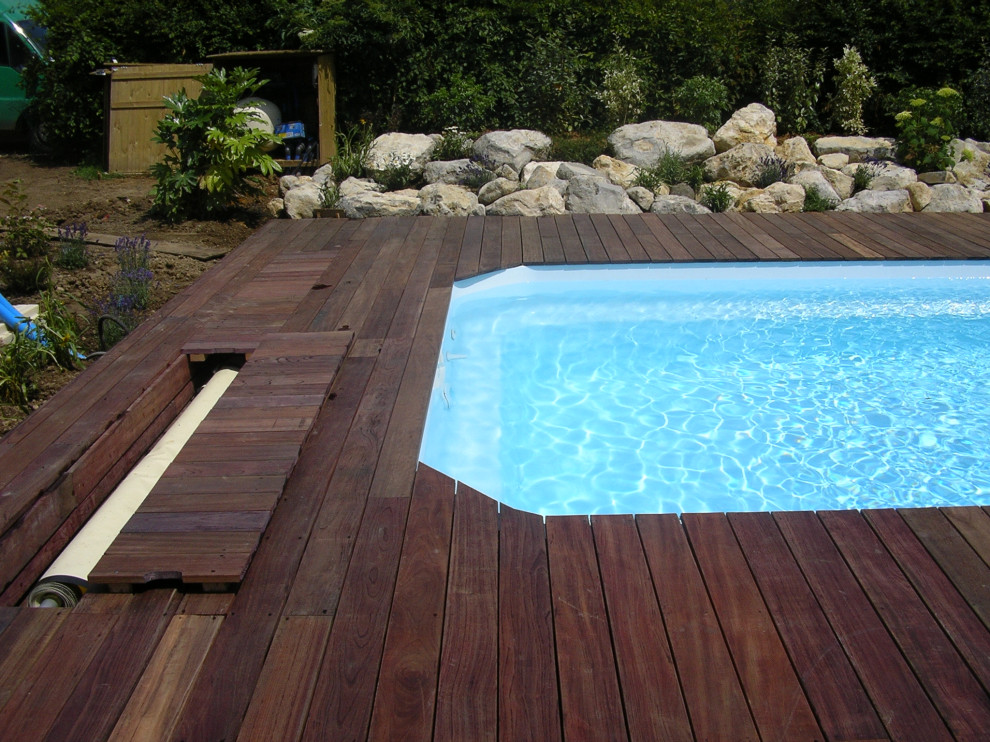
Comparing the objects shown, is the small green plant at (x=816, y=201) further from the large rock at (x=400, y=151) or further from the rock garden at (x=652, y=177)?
the large rock at (x=400, y=151)

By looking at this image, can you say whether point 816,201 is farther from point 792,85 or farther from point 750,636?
point 750,636

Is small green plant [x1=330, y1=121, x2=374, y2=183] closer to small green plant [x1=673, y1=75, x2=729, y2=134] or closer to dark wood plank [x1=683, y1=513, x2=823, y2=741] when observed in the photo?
small green plant [x1=673, y1=75, x2=729, y2=134]

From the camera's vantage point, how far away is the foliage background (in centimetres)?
891

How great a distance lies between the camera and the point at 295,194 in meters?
7.12

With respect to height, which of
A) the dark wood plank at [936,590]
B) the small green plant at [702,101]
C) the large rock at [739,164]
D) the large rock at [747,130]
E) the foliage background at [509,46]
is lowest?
the dark wood plank at [936,590]

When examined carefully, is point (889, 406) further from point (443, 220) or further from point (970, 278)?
point (443, 220)

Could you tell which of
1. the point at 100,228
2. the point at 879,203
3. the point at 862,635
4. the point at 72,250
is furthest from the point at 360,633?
the point at 879,203

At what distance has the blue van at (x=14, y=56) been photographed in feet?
31.7

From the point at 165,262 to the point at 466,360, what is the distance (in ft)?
8.40

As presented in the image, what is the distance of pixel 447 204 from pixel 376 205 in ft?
2.03

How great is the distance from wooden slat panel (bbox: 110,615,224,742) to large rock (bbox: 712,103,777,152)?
7363 millimetres

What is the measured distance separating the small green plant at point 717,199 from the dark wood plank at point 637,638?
193 inches

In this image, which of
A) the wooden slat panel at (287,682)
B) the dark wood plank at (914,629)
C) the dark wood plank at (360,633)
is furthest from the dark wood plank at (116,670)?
the dark wood plank at (914,629)

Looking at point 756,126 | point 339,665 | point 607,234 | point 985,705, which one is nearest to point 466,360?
point 607,234
